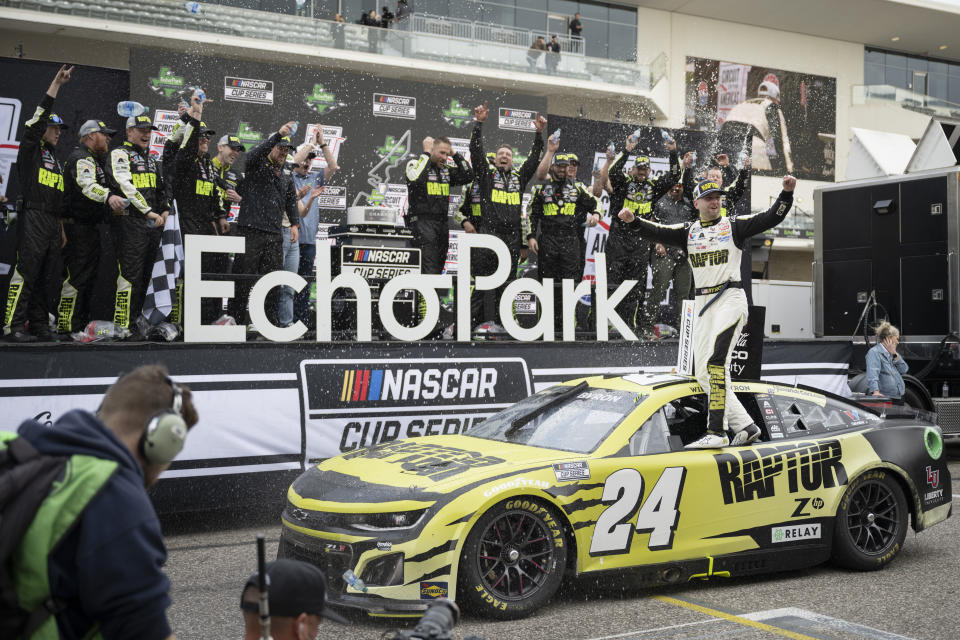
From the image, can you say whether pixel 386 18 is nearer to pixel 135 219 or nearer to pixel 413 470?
pixel 135 219

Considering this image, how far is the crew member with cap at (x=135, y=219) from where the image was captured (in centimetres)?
930

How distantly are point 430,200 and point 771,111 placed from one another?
31.1 metres

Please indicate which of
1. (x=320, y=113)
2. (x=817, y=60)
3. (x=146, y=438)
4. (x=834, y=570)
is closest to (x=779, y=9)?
(x=817, y=60)

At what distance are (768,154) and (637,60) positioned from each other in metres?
6.68

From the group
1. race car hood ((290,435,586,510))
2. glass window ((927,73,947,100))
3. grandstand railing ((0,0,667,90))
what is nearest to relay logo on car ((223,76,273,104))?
race car hood ((290,435,586,510))

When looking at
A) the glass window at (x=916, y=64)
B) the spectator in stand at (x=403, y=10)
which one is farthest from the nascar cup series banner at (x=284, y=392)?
the glass window at (x=916, y=64)

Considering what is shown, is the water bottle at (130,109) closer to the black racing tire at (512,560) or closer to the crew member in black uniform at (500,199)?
the crew member in black uniform at (500,199)

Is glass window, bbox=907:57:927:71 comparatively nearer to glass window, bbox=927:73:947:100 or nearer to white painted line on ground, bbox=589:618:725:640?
glass window, bbox=927:73:947:100

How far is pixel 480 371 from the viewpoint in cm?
920

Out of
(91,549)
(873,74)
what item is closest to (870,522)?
(91,549)

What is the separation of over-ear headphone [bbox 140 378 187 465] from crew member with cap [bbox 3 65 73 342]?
725 centimetres

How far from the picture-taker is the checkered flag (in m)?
9.30

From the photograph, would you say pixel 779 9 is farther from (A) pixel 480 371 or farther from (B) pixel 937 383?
(A) pixel 480 371

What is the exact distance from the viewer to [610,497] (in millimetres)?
5633
